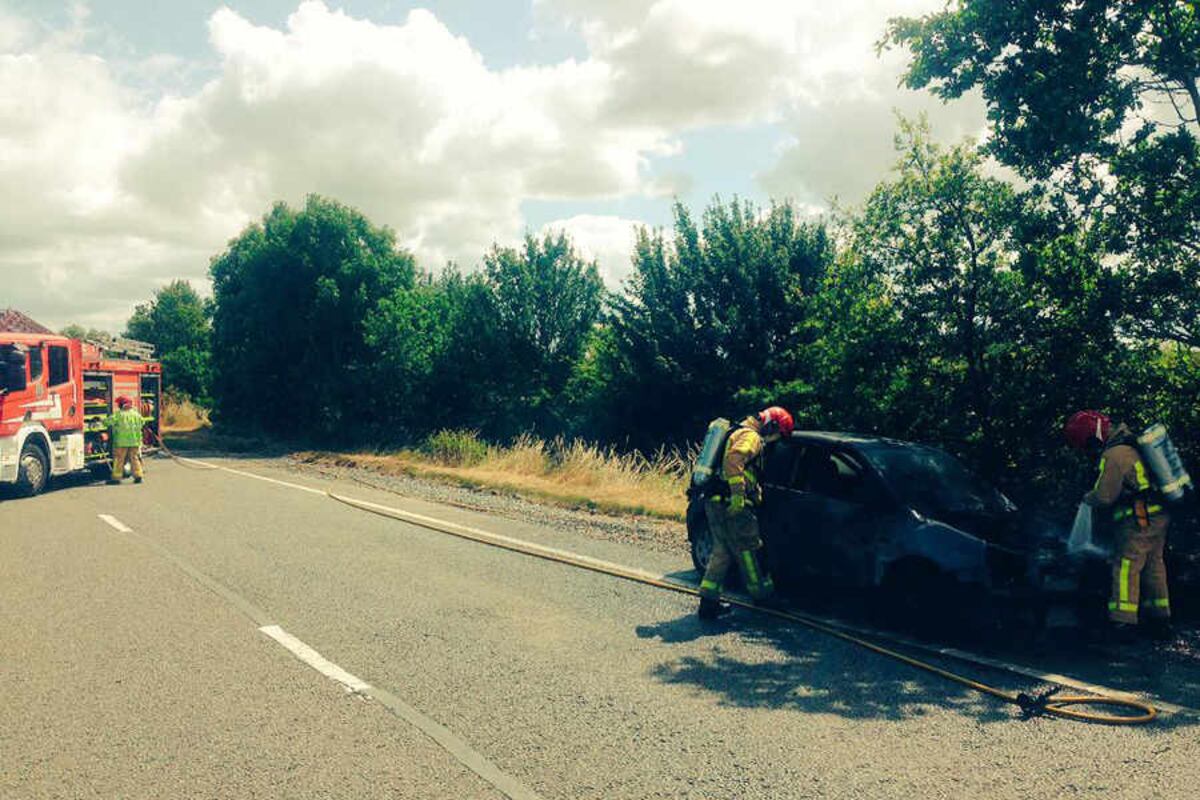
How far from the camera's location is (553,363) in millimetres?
28906

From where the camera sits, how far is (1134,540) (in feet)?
21.5

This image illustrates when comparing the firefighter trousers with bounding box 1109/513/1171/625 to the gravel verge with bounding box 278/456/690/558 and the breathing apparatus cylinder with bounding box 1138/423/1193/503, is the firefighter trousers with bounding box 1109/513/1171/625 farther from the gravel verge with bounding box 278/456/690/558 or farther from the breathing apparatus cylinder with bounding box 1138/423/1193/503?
the gravel verge with bounding box 278/456/690/558

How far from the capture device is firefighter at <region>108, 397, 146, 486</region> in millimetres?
18234

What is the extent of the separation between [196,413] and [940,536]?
4596 cm

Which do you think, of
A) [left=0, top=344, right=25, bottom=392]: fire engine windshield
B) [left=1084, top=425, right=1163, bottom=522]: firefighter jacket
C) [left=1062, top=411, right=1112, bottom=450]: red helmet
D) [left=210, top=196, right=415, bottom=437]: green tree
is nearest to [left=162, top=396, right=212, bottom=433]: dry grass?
[left=210, top=196, right=415, bottom=437]: green tree

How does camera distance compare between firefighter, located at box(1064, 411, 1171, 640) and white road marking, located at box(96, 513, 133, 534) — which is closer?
firefighter, located at box(1064, 411, 1171, 640)

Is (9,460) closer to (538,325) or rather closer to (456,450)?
(456,450)

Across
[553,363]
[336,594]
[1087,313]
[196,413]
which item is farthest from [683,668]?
[196,413]

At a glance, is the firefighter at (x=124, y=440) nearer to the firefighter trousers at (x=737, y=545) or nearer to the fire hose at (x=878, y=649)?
the fire hose at (x=878, y=649)

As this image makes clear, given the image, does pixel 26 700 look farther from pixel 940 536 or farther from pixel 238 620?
pixel 940 536

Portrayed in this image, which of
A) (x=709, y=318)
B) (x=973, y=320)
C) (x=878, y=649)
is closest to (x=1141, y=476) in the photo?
(x=878, y=649)

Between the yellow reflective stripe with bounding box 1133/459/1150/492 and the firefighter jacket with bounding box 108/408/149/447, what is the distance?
1785cm

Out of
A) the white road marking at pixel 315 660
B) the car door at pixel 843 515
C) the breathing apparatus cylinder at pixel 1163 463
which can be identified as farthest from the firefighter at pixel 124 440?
the breathing apparatus cylinder at pixel 1163 463

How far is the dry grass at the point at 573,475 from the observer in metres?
14.7
